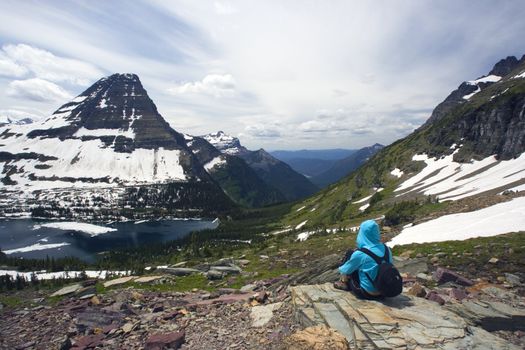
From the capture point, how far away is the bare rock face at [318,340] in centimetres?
938

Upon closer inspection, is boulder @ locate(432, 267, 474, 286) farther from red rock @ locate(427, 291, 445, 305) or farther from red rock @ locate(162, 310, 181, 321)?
red rock @ locate(162, 310, 181, 321)

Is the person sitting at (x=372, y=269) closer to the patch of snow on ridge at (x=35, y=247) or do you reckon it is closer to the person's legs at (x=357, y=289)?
the person's legs at (x=357, y=289)

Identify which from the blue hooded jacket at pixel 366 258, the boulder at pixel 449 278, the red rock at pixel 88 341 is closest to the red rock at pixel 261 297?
the blue hooded jacket at pixel 366 258

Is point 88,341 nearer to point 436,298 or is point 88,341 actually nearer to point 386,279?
point 386,279

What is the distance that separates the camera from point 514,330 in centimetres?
1198

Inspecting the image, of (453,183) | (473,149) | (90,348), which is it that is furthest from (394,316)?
(473,149)

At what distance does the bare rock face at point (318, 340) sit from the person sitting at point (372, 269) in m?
2.86

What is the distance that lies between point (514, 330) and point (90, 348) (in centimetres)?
1654

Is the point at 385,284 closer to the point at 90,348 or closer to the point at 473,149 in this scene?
the point at 90,348

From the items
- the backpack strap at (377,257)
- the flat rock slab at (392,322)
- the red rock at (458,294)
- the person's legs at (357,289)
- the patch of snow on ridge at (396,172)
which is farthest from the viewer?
the patch of snow on ridge at (396,172)

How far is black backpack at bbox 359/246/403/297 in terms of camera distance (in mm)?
11742

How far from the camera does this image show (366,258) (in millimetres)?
12109

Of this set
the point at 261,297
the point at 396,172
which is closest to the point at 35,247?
the point at 396,172

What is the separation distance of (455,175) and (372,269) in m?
93.6
